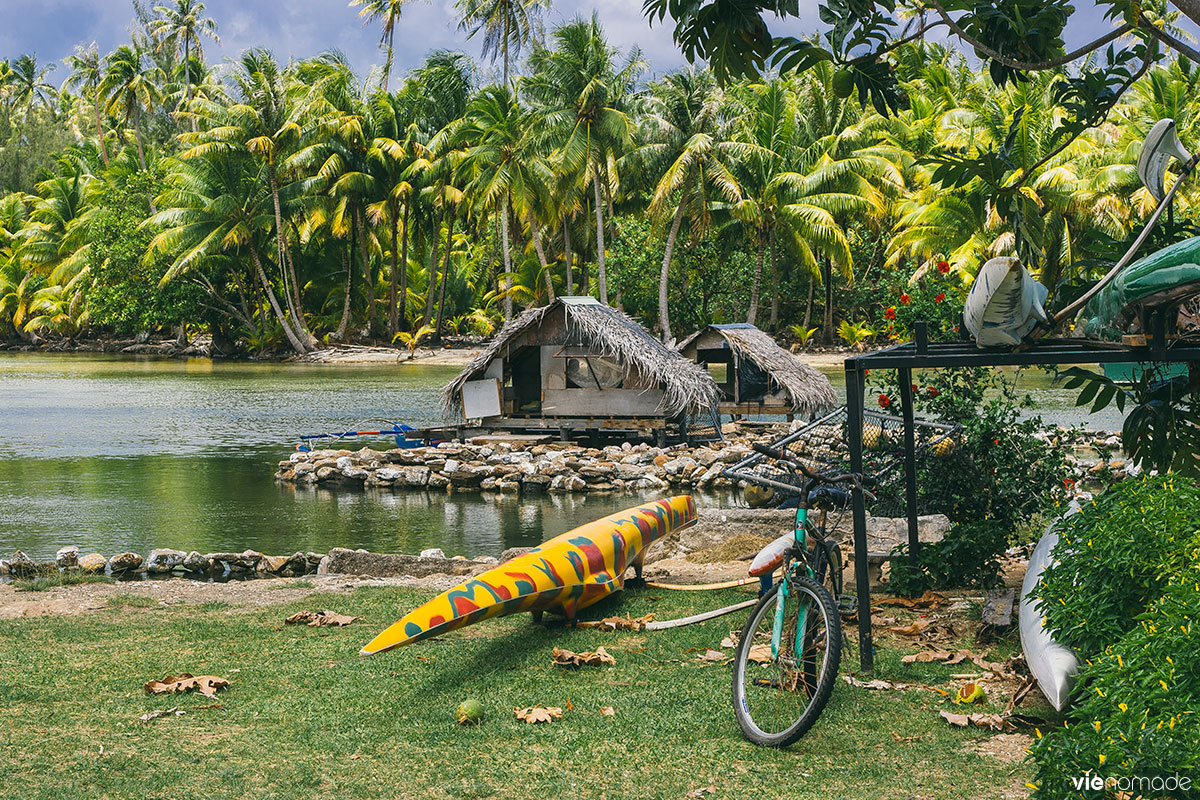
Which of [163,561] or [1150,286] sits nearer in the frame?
[1150,286]

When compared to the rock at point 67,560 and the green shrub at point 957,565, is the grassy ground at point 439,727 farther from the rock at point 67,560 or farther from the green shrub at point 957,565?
the rock at point 67,560

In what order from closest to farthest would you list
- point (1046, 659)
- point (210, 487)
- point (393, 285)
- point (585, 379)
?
point (1046, 659) → point (210, 487) → point (585, 379) → point (393, 285)

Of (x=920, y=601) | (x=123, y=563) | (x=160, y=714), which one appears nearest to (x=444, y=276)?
(x=123, y=563)

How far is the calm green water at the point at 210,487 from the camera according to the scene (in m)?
14.2

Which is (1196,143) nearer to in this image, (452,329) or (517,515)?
(517,515)

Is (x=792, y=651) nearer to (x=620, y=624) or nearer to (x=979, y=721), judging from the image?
(x=979, y=721)

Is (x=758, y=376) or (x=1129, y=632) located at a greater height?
(x=758, y=376)

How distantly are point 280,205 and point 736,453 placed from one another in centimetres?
3590

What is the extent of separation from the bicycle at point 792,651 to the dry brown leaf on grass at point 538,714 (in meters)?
0.94

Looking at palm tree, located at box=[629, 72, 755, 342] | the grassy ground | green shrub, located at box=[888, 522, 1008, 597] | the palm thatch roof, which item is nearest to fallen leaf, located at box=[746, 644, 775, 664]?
the grassy ground

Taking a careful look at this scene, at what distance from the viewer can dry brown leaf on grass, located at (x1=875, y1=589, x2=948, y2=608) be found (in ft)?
23.7

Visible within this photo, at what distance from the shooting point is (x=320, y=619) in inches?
297

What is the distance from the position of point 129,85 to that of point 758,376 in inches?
1972

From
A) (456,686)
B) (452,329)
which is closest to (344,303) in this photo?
(452,329)
